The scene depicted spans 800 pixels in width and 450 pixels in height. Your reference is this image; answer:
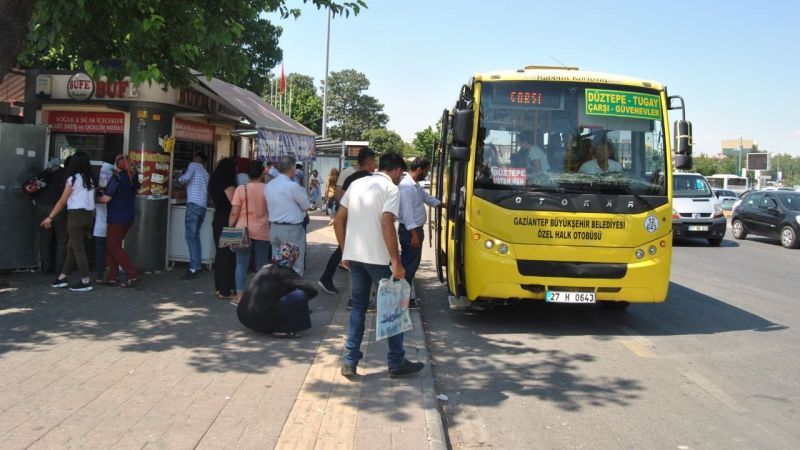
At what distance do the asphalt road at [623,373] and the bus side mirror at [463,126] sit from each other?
2.16 meters

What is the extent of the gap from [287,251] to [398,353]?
6.53ft

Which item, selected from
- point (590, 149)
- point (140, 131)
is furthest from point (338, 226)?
point (140, 131)

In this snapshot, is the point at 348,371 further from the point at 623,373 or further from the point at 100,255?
the point at 100,255

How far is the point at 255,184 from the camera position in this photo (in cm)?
802

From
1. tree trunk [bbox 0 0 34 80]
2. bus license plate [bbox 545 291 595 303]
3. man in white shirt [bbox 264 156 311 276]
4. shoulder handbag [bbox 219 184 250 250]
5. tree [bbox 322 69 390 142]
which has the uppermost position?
tree [bbox 322 69 390 142]

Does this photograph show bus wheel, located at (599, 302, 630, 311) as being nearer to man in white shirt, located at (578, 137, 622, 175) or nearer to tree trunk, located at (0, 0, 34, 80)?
man in white shirt, located at (578, 137, 622, 175)

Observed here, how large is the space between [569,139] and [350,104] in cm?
9235

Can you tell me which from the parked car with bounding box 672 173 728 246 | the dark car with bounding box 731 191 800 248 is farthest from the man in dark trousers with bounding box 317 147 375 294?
the dark car with bounding box 731 191 800 248

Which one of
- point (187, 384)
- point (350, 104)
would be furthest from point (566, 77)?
point (350, 104)

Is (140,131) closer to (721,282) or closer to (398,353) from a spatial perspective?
(398,353)

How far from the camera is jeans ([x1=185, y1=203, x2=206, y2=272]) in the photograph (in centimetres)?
984

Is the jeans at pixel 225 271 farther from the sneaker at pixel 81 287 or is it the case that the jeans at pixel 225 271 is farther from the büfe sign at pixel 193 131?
the büfe sign at pixel 193 131

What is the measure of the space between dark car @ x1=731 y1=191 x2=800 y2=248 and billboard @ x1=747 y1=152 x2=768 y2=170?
186ft

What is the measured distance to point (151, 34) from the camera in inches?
298
